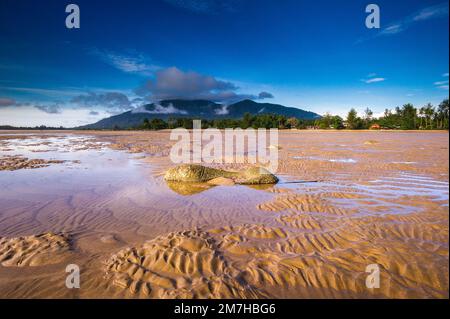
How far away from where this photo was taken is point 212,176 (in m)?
10.6

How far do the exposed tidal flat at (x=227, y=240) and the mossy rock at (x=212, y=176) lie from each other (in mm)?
872

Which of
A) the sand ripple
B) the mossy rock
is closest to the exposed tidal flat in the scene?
the sand ripple

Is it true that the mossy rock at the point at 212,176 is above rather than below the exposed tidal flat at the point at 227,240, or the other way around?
above

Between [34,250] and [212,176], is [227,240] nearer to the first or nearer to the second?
[34,250]

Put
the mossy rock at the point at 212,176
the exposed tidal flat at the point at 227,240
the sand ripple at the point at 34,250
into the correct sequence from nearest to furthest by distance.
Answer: the exposed tidal flat at the point at 227,240 → the sand ripple at the point at 34,250 → the mossy rock at the point at 212,176

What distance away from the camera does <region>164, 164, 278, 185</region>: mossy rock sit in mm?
10081

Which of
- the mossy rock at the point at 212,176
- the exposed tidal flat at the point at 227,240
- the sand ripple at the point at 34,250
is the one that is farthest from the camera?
the mossy rock at the point at 212,176

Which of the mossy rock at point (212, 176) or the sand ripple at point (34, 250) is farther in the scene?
the mossy rock at point (212, 176)

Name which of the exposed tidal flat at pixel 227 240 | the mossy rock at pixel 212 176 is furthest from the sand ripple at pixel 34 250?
the mossy rock at pixel 212 176

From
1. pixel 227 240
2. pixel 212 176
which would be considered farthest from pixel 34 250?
pixel 212 176

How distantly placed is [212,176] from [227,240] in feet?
18.7

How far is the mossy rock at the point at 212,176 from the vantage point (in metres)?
10.1

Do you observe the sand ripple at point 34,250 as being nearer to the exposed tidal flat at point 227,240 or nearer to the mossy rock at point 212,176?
the exposed tidal flat at point 227,240

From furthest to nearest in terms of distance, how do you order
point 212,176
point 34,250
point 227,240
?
point 212,176
point 227,240
point 34,250
